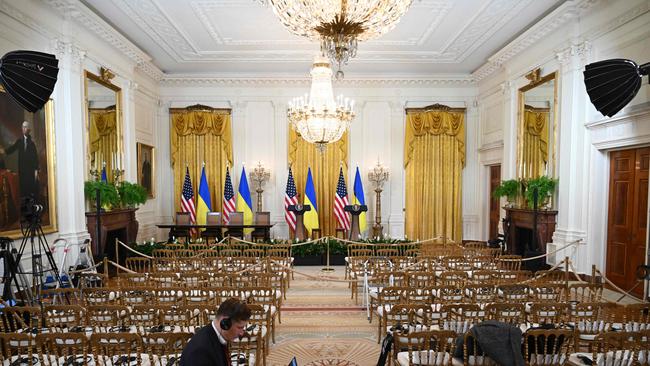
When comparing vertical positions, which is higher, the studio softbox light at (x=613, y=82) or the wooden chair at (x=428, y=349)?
the studio softbox light at (x=613, y=82)

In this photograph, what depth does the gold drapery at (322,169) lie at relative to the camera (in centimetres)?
1349

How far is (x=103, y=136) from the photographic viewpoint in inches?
375

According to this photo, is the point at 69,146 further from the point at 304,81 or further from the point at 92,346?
the point at 304,81

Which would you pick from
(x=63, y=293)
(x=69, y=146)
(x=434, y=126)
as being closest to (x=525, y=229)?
(x=434, y=126)

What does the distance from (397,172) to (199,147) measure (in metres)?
7.06

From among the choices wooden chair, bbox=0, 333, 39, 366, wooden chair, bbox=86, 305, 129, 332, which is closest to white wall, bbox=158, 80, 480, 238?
wooden chair, bbox=86, 305, 129, 332

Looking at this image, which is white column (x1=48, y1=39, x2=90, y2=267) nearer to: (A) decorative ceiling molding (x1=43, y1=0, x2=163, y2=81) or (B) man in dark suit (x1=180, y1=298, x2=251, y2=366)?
(A) decorative ceiling molding (x1=43, y1=0, x2=163, y2=81)

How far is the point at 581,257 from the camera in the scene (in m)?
7.86

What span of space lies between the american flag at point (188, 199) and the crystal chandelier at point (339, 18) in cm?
909

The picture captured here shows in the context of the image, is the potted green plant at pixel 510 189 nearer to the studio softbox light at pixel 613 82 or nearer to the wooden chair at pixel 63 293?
the studio softbox light at pixel 613 82

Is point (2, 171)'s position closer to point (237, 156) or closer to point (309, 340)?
point (309, 340)

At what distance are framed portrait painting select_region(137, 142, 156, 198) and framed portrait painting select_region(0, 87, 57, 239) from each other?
4386 millimetres

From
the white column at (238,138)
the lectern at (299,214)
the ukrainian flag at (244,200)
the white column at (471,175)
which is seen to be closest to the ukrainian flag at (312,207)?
the lectern at (299,214)

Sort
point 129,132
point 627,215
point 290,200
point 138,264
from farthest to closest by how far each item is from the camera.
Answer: point 290,200 → point 129,132 → point 138,264 → point 627,215
